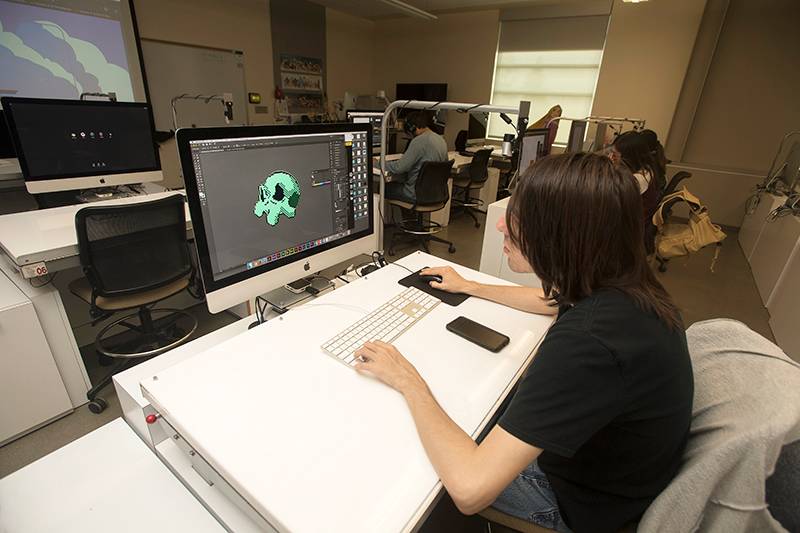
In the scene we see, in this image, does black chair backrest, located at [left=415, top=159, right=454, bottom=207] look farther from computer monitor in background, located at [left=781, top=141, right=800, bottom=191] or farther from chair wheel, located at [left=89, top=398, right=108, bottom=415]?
computer monitor in background, located at [left=781, top=141, right=800, bottom=191]

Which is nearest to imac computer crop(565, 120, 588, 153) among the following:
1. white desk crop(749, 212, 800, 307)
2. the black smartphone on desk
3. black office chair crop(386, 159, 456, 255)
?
black office chair crop(386, 159, 456, 255)

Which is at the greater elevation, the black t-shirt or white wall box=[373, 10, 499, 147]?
white wall box=[373, 10, 499, 147]

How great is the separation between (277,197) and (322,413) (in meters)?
0.58

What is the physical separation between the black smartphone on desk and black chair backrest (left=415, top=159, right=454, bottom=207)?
2565mm

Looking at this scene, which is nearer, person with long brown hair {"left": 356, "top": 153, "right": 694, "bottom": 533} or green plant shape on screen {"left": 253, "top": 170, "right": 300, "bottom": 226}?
person with long brown hair {"left": 356, "top": 153, "right": 694, "bottom": 533}

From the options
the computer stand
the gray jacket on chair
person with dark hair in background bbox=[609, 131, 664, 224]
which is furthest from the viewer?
person with dark hair in background bbox=[609, 131, 664, 224]

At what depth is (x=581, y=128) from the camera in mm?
3227

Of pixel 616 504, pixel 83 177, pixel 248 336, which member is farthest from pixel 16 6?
pixel 616 504

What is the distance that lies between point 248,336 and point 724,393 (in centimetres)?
→ 102

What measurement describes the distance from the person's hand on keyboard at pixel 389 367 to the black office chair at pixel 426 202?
275cm

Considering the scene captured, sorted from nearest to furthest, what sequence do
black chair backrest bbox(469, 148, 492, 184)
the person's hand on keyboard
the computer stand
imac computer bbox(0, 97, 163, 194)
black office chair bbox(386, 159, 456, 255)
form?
1. the person's hand on keyboard
2. the computer stand
3. imac computer bbox(0, 97, 163, 194)
4. black office chair bbox(386, 159, 456, 255)
5. black chair backrest bbox(469, 148, 492, 184)

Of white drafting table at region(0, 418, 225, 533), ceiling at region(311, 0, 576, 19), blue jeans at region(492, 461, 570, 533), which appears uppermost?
ceiling at region(311, 0, 576, 19)

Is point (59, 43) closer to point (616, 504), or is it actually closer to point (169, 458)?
point (169, 458)

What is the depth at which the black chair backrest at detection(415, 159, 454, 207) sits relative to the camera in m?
3.42
